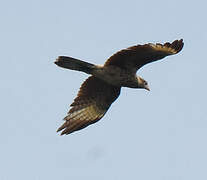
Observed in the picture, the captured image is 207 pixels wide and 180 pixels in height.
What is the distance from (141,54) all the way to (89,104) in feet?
6.92

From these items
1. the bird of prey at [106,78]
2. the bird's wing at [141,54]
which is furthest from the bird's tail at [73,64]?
the bird's wing at [141,54]

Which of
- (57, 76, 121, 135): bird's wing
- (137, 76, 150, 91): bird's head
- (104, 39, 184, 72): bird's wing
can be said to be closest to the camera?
(104, 39, 184, 72): bird's wing

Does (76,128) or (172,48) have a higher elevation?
(172,48)

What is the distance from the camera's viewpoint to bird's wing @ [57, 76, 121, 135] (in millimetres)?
18172

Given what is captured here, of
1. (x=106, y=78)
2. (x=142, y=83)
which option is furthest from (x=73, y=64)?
(x=142, y=83)

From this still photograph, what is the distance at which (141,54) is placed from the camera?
17.0 m

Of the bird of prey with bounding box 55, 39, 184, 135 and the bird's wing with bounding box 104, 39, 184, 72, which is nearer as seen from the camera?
the bird's wing with bounding box 104, 39, 184, 72

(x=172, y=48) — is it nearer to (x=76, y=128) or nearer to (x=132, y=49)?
(x=132, y=49)

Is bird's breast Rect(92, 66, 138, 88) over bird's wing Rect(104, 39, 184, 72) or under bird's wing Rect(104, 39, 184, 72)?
under

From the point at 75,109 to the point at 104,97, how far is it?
0.68 meters

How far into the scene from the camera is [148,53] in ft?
55.6

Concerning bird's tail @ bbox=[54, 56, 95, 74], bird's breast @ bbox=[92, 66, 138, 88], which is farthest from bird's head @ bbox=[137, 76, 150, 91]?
bird's tail @ bbox=[54, 56, 95, 74]

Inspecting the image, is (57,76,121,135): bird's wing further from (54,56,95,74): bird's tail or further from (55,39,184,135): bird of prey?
(54,56,95,74): bird's tail

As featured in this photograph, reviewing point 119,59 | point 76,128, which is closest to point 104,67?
point 119,59
